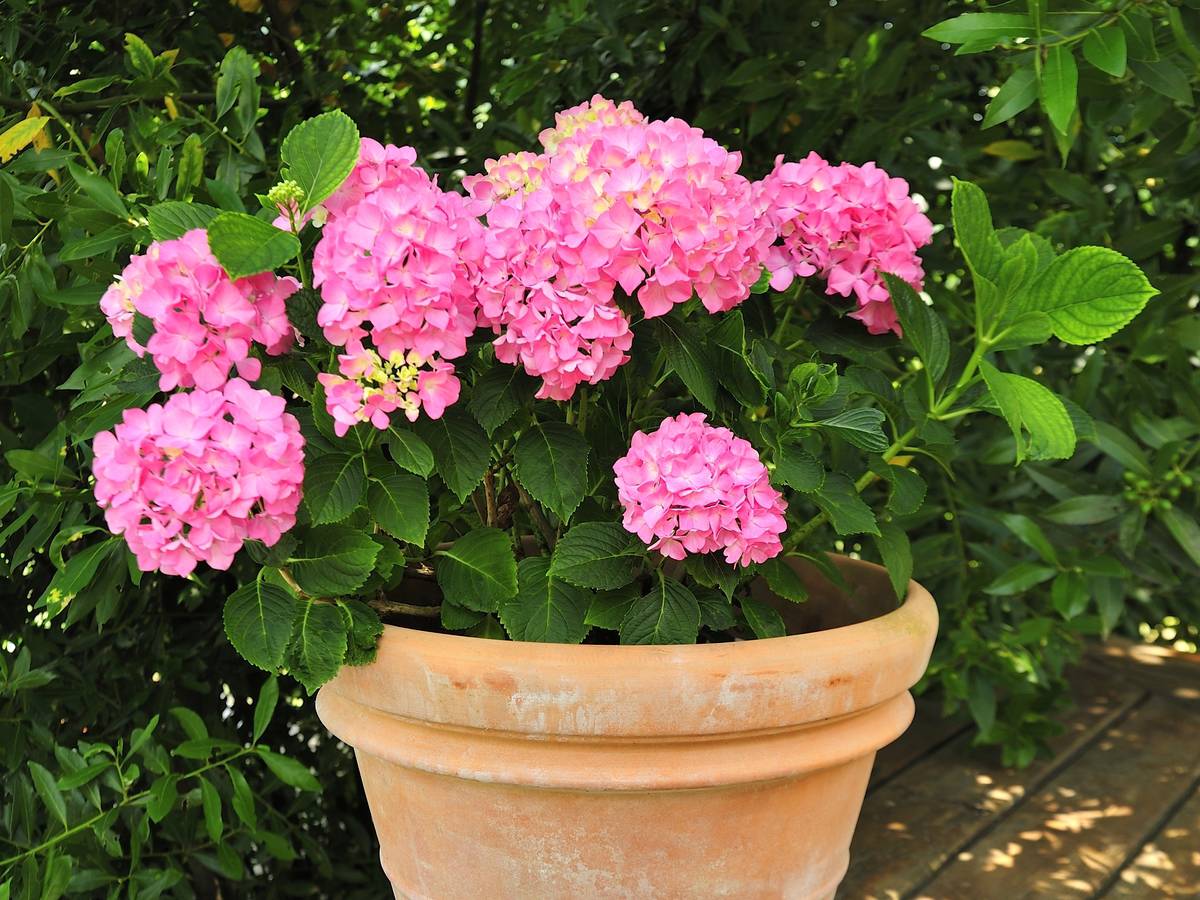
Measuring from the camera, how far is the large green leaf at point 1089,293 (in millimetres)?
834

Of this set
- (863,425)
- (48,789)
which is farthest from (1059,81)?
(48,789)

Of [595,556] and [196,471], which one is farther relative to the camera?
[595,556]

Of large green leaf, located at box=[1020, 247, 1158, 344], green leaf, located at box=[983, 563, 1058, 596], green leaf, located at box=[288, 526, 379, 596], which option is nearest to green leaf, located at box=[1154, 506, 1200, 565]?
green leaf, located at box=[983, 563, 1058, 596]

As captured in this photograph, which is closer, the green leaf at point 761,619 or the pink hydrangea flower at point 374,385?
the pink hydrangea flower at point 374,385

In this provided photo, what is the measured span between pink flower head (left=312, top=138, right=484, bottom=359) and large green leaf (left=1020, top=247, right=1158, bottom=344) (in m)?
0.40

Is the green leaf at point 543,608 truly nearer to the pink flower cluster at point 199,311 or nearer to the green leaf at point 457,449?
the green leaf at point 457,449

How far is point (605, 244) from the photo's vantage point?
79 cm

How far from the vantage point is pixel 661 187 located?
2.62 feet

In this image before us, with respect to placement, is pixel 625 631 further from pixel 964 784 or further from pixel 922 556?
pixel 964 784

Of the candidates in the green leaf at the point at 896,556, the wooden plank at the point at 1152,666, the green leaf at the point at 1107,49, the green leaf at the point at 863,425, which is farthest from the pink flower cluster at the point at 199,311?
the wooden plank at the point at 1152,666

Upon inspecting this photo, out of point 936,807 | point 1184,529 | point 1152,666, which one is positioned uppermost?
point 1184,529

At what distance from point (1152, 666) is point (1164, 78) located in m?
1.66

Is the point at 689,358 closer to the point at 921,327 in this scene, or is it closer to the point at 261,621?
the point at 921,327

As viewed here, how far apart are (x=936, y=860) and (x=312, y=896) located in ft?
2.66
